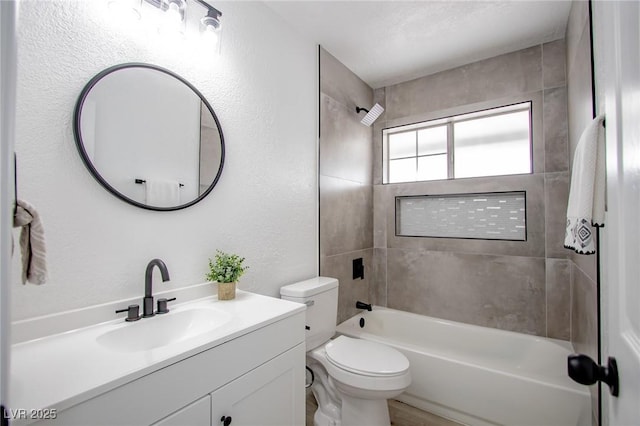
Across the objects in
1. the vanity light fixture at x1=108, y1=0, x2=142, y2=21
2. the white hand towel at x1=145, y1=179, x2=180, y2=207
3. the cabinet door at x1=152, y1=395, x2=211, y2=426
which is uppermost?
the vanity light fixture at x1=108, y1=0, x2=142, y2=21

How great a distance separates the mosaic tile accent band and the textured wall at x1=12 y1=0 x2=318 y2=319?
106cm

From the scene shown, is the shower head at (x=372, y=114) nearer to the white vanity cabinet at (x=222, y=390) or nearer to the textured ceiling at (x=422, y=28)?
the textured ceiling at (x=422, y=28)

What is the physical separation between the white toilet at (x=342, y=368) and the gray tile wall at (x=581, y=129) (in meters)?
0.92

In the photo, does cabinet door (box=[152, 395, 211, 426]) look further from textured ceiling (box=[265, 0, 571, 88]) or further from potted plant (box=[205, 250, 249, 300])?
textured ceiling (box=[265, 0, 571, 88])

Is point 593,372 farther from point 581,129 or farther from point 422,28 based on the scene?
point 422,28

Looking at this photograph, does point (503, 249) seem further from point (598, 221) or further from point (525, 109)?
point (598, 221)

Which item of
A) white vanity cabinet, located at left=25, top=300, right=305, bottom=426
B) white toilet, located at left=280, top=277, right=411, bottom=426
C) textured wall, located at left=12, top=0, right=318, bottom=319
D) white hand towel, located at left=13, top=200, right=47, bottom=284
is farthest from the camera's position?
white toilet, located at left=280, top=277, right=411, bottom=426

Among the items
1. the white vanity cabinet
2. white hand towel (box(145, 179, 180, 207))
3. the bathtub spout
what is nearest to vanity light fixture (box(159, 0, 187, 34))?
white hand towel (box(145, 179, 180, 207))

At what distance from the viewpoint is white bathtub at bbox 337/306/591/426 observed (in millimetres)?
1532

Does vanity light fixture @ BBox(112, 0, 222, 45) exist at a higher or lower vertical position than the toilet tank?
higher

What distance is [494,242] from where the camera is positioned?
2275mm

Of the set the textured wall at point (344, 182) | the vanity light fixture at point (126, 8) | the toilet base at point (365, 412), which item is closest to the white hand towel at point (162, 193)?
the vanity light fixture at point (126, 8)

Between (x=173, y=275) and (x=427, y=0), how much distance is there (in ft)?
6.91

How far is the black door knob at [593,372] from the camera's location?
0.58 meters
